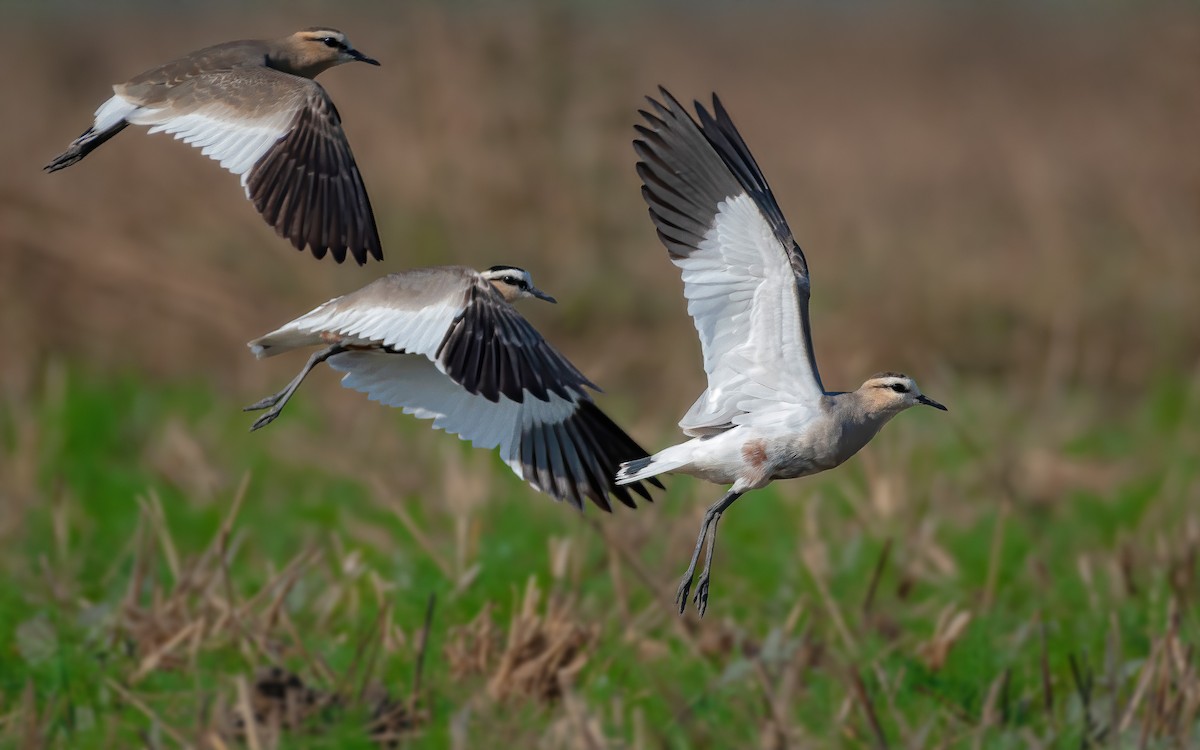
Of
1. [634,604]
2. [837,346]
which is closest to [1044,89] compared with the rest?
[837,346]

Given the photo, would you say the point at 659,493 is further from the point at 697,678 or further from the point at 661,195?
the point at 661,195

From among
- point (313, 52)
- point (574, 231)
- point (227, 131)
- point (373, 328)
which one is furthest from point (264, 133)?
point (574, 231)

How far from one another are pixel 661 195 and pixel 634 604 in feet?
6.05

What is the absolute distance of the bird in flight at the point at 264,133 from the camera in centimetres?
355

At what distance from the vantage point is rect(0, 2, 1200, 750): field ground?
4680mm

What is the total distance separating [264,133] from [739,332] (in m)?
1.30

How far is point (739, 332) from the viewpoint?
4258mm

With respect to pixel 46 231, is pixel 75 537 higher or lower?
lower

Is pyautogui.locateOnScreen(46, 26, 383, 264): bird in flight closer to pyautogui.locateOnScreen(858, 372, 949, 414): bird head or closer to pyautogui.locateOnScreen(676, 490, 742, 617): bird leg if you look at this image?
pyautogui.locateOnScreen(676, 490, 742, 617): bird leg

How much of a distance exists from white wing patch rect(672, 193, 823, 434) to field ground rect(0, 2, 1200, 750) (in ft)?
2.24

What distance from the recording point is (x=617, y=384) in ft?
32.8

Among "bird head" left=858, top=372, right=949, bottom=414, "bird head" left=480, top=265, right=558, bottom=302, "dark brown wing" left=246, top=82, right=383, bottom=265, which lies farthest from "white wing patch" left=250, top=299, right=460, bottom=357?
"bird head" left=858, top=372, right=949, bottom=414

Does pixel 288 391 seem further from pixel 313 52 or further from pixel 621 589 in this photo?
pixel 621 589

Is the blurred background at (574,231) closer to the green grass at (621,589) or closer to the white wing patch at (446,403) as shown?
the green grass at (621,589)
